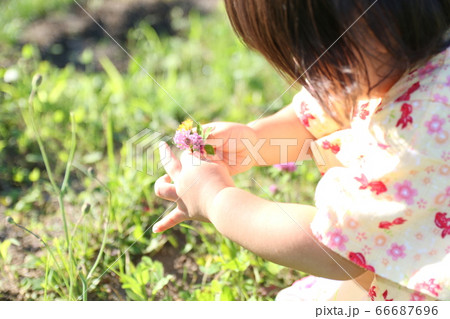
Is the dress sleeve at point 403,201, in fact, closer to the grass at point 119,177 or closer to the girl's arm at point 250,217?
the girl's arm at point 250,217

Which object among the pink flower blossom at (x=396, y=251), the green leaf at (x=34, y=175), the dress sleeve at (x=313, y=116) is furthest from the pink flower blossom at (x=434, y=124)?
the green leaf at (x=34, y=175)

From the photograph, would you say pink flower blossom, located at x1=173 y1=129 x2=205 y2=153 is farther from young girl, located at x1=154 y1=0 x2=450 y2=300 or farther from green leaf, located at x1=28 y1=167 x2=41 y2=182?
green leaf, located at x1=28 y1=167 x2=41 y2=182

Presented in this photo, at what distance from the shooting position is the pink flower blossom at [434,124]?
36.2 inches

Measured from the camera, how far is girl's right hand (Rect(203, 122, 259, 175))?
1177 mm

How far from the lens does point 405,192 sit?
3.08 feet

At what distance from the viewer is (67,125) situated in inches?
71.7

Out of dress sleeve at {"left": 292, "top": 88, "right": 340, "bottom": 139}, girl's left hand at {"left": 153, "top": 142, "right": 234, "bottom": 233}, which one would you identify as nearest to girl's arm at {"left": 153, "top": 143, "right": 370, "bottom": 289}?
girl's left hand at {"left": 153, "top": 142, "right": 234, "bottom": 233}

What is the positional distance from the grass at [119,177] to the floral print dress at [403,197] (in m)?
0.33

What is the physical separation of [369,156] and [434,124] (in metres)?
0.12

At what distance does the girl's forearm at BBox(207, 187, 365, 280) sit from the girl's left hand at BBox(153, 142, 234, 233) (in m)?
0.02

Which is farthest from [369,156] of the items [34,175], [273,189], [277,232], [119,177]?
[34,175]

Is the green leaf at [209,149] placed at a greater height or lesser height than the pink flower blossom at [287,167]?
greater

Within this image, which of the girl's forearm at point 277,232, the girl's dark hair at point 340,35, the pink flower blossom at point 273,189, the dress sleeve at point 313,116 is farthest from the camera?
the pink flower blossom at point 273,189

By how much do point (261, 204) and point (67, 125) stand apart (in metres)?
0.97
